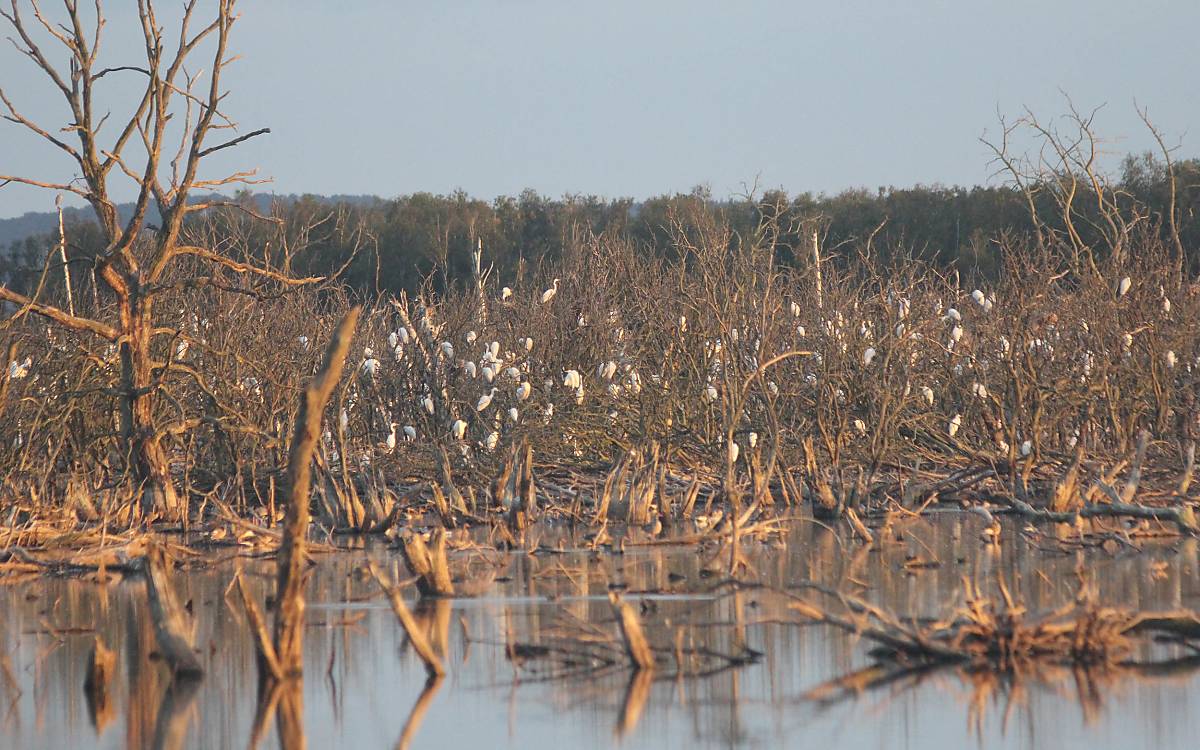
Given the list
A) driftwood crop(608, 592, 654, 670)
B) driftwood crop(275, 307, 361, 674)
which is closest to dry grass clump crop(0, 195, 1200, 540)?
driftwood crop(608, 592, 654, 670)

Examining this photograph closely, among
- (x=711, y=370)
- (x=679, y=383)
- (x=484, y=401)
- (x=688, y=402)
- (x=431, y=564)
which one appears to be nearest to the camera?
(x=431, y=564)

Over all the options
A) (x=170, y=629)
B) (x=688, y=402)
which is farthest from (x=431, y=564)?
(x=688, y=402)

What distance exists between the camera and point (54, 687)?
7.30 m

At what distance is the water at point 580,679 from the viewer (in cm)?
604

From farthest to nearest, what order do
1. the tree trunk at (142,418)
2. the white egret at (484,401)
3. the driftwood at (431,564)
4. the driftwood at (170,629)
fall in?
the white egret at (484,401) < the tree trunk at (142,418) < the driftwood at (431,564) < the driftwood at (170,629)

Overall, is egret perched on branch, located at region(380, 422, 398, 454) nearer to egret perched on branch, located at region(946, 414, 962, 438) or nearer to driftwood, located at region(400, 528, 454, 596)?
egret perched on branch, located at region(946, 414, 962, 438)

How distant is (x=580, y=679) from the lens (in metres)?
7.01

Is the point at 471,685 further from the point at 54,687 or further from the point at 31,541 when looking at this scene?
the point at 31,541

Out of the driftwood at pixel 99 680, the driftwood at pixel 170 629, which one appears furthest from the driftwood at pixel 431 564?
the driftwood at pixel 99 680

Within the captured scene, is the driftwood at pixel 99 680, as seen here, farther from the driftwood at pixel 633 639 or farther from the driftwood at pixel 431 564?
the driftwood at pixel 431 564

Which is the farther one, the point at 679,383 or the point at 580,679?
the point at 679,383

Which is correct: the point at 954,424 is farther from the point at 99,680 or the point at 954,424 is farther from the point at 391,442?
the point at 99,680

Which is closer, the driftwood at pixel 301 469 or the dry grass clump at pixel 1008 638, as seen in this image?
the driftwood at pixel 301 469

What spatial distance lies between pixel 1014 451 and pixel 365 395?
8328 mm
